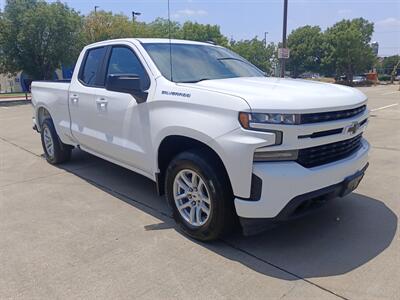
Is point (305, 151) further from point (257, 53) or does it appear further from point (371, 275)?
point (257, 53)

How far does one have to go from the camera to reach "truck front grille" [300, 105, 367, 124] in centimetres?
289

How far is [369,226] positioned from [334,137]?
1.23 m

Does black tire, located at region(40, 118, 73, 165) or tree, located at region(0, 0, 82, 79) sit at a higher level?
tree, located at region(0, 0, 82, 79)

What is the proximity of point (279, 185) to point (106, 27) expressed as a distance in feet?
111

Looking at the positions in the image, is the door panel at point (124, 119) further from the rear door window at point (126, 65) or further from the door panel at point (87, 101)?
the door panel at point (87, 101)

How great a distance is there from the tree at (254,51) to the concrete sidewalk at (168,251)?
51.9 m

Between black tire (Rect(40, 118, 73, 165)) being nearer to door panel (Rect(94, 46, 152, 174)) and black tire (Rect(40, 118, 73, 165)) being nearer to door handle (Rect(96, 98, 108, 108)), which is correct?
door panel (Rect(94, 46, 152, 174))

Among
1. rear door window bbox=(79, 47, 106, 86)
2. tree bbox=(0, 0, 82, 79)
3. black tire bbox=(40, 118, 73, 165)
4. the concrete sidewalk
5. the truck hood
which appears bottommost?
the concrete sidewalk

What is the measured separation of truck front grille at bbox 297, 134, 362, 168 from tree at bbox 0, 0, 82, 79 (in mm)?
23548

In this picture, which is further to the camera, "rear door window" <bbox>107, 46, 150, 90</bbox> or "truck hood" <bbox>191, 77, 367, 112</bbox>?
"rear door window" <bbox>107, 46, 150, 90</bbox>

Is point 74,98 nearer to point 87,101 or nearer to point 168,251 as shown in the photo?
point 87,101

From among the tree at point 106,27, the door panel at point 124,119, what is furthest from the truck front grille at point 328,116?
the tree at point 106,27

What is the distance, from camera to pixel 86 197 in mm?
4730

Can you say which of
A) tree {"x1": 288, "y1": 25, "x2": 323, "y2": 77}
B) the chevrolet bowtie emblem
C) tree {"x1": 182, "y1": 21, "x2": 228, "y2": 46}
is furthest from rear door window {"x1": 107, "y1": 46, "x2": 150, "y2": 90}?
tree {"x1": 288, "y1": 25, "x2": 323, "y2": 77}
